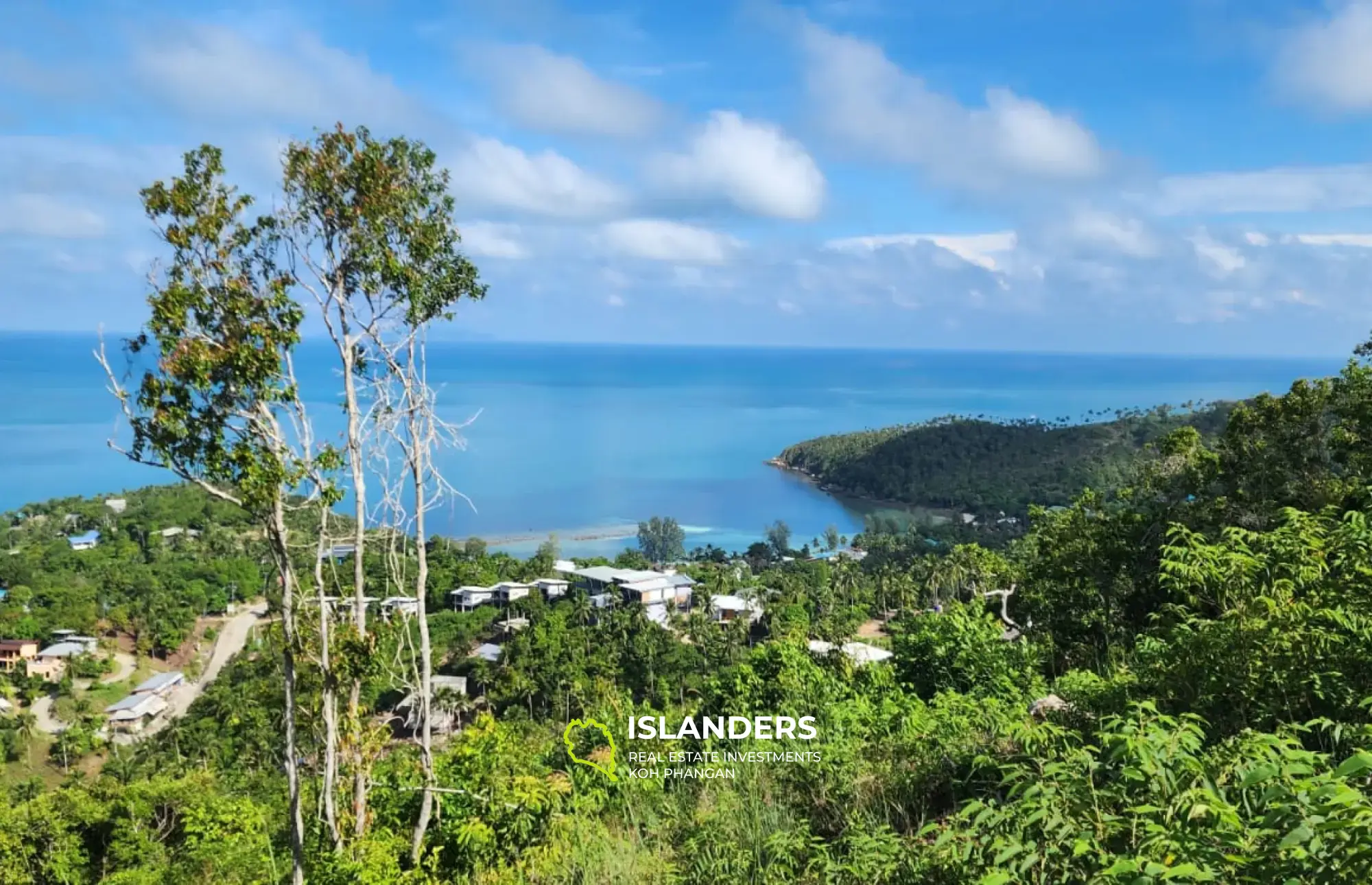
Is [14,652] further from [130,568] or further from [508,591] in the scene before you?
[508,591]

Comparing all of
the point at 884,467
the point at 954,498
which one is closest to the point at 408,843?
the point at 954,498

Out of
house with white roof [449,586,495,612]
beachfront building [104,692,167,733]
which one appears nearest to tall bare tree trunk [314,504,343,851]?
beachfront building [104,692,167,733]

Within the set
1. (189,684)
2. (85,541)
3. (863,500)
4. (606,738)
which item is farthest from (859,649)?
(863,500)

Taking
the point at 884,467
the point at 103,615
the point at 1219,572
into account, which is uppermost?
the point at 1219,572

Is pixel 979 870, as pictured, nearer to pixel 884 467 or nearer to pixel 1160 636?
pixel 1160 636

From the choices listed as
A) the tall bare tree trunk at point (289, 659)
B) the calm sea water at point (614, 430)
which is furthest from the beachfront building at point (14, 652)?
the tall bare tree trunk at point (289, 659)

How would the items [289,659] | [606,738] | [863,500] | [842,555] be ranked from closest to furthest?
1. [289,659]
2. [606,738]
3. [842,555]
4. [863,500]
